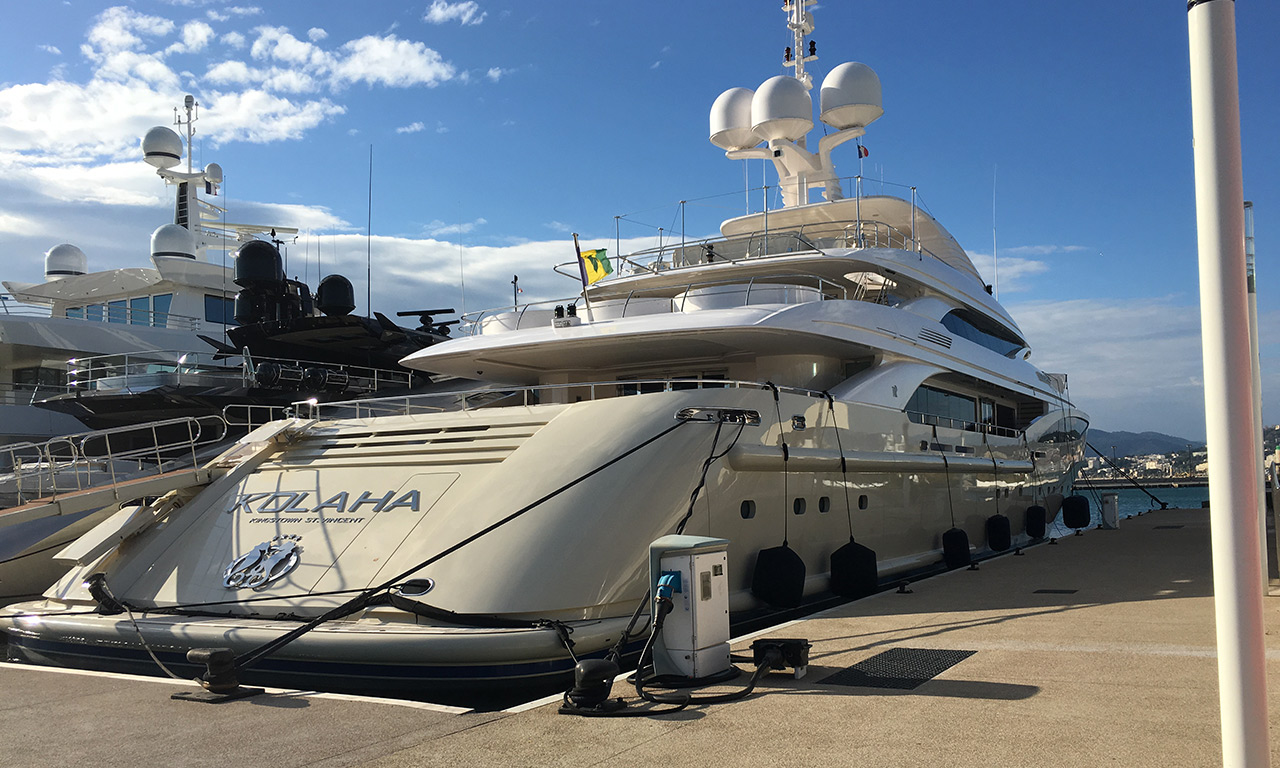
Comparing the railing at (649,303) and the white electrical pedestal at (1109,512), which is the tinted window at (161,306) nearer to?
the railing at (649,303)

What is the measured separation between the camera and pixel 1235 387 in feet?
8.56

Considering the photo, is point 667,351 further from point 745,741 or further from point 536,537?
point 745,741

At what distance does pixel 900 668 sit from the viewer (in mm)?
6578

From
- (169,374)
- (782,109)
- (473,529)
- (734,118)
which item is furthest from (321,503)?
(734,118)

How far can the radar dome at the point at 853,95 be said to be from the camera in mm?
19672

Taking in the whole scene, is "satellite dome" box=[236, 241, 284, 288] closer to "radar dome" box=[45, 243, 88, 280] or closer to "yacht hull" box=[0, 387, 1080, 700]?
"yacht hull" box=[0, 387, 1080, 700]

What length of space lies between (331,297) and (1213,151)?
2194 centimetres

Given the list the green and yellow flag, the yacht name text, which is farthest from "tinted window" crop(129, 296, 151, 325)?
the yacht name text

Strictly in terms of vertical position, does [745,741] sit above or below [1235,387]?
below

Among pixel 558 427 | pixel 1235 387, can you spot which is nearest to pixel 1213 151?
pixel 1235 387

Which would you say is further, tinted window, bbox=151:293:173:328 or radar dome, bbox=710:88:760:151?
tinted window, bbox=151:293:173:328

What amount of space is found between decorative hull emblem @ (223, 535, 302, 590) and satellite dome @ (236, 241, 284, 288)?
13983 millimetres

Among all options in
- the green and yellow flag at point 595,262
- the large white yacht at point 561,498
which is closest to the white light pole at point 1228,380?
the large white yacht at point 561,498

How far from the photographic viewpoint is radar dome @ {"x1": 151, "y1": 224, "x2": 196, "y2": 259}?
31641mm
